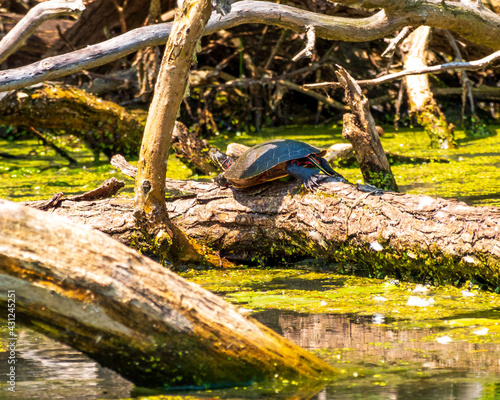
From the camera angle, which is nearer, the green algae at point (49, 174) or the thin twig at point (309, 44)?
the thin twig at point (309, 44)

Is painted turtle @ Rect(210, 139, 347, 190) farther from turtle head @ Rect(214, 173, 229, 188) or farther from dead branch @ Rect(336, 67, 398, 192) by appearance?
dead branch @ Rect(336, 67, 398, 192)

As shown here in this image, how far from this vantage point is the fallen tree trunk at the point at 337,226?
3537 millimetres

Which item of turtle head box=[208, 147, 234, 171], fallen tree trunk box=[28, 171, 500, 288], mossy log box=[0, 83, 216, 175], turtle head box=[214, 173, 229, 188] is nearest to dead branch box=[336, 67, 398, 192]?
fallen tree trunk box=[28, 171, 500, 288]

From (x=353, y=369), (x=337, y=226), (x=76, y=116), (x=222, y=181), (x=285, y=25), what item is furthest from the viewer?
(x=76, y=116)

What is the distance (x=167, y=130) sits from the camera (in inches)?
165

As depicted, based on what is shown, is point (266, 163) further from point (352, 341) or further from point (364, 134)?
point (352, 341)

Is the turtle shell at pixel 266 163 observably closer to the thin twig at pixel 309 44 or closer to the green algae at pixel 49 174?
the thin twig at pixel 309 44

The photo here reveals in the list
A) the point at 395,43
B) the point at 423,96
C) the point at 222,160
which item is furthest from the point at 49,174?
the point at 423,96

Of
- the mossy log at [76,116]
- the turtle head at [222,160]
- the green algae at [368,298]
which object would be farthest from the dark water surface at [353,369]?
the mossy log at [76,116]

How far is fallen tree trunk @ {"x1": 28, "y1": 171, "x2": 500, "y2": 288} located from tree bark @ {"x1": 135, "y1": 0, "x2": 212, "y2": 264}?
0.23 meters

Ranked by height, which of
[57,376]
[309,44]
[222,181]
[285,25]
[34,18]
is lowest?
[57,376]

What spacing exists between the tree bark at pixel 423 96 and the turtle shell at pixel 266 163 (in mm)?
4665

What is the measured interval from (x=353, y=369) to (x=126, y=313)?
35.5 inches

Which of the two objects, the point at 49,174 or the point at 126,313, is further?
the point at 49,174
